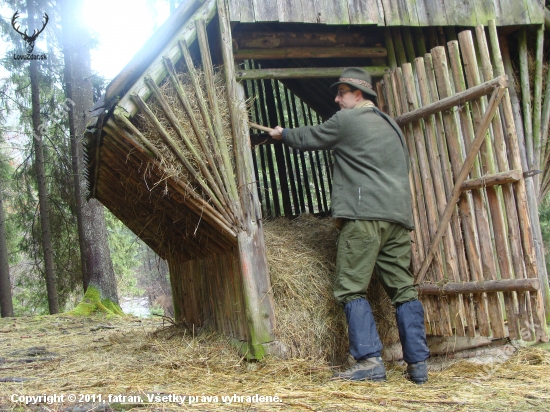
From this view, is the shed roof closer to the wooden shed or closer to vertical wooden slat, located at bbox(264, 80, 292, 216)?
the wooden shed

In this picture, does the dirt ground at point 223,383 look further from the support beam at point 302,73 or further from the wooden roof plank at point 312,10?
the wooden roof plank at point 312,10


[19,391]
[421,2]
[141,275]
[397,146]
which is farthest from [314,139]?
[141,275]

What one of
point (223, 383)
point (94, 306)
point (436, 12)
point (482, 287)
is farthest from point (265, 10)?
point (94, 306)

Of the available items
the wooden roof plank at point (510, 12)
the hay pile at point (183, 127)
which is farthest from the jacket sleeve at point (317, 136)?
the wooden roof plank at point (510, 12)

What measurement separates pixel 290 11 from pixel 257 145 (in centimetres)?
124

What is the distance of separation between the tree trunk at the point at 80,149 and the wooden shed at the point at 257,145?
5.27 metres

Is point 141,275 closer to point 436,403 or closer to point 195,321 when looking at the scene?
point 195,321

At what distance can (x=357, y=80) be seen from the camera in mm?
4508

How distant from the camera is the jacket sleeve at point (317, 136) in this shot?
425cm

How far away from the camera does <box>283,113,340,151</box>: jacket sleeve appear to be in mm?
4246

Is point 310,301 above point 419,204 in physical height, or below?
below

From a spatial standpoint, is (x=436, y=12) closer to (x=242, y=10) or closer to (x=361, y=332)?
(x=242, y=10)

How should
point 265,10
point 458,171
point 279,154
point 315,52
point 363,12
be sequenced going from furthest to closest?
1. point 279,154
2. point 315,52
3. point 363,12
4. point 265,10
5. point 458,171

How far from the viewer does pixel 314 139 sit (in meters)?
4.30
